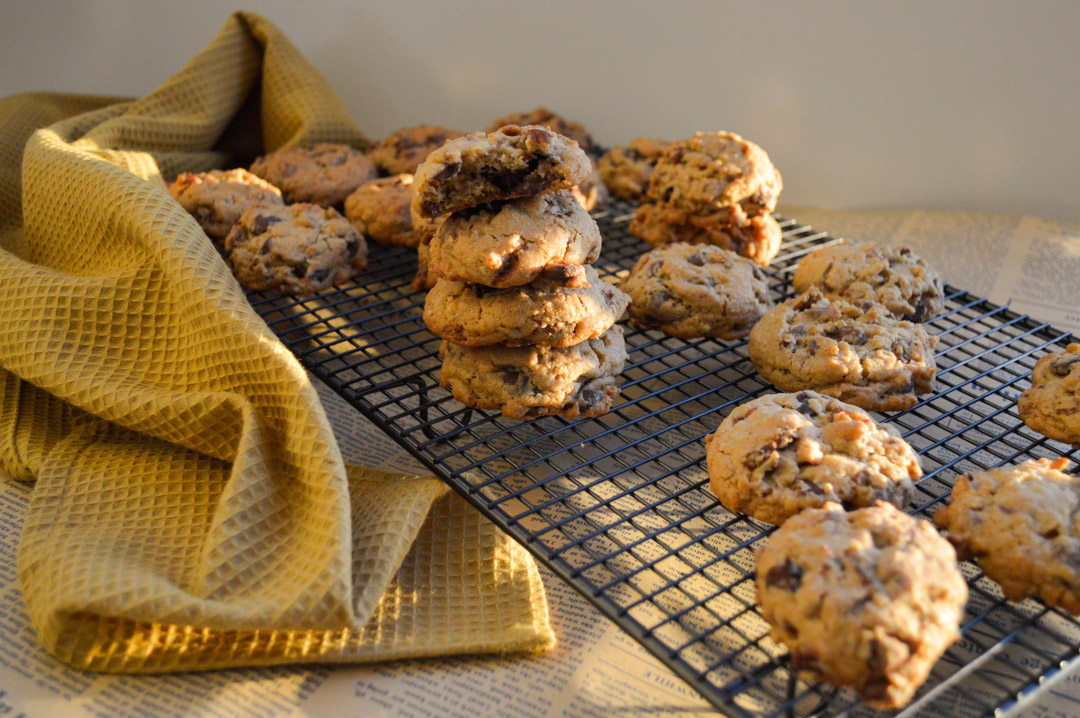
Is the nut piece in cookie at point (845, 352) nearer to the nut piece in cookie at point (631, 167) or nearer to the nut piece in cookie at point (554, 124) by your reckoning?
the nut piece in cookie at point (631, 167)

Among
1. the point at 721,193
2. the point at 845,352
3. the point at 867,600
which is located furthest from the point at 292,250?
the point at 867,600

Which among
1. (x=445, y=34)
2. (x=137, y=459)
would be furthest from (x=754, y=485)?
(x=445, y=34)

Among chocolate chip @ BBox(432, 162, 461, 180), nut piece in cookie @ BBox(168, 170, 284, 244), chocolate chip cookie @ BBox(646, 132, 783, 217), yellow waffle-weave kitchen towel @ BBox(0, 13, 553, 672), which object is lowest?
yellow waffle-weave kitchen towel @ BBox(0, 13, 553, 672)

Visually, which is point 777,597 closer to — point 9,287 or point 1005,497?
point 1005,497

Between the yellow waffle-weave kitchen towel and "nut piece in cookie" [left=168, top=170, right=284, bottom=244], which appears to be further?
"nut piece in cookie" [left=168, top=170, right=284, bottom=244]

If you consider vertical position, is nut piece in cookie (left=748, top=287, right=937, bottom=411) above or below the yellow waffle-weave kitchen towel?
above

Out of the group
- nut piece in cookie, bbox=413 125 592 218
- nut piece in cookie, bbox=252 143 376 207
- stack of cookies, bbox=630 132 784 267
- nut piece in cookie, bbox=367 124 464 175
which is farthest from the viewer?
nut piece in cookie, bbox=367 124 464 175

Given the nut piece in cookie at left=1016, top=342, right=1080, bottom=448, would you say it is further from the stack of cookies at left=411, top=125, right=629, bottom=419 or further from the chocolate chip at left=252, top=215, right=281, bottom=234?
the chocolate chip at left=252, top=215, right=281, bottom=234

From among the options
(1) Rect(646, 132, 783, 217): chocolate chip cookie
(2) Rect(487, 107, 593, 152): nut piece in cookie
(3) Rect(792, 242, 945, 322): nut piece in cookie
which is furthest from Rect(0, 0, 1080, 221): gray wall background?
(3) Rect(792, 242, 945, 322): nut piece in cookie
